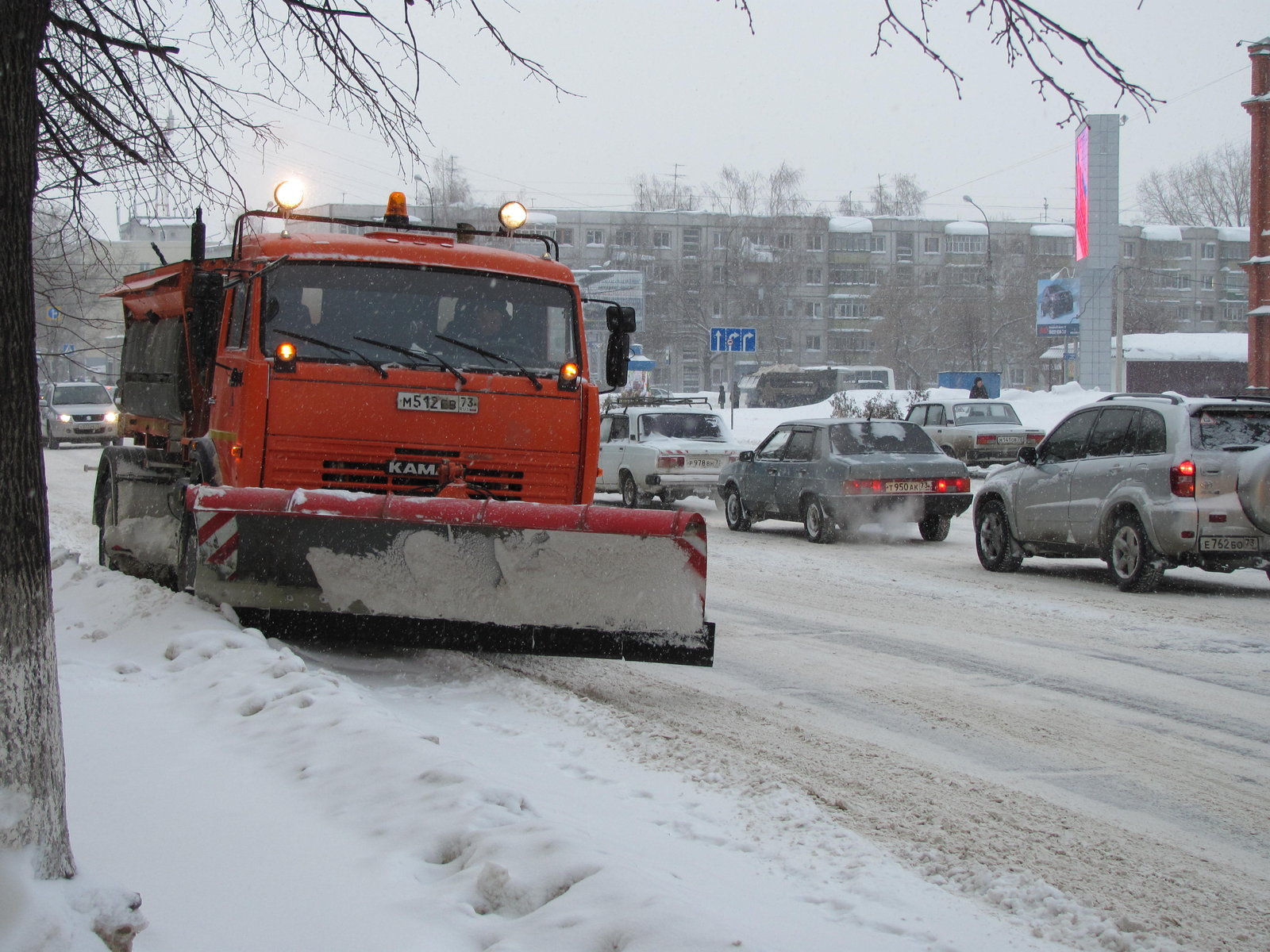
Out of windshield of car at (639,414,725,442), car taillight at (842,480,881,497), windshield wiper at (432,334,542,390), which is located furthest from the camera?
windshield of car at (639,414,725,442)

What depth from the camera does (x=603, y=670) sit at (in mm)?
7469

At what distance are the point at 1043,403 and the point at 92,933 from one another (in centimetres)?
4376

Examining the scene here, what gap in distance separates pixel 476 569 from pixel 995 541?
7.63m

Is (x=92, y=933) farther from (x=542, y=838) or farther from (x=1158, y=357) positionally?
(x=1158, y=357)

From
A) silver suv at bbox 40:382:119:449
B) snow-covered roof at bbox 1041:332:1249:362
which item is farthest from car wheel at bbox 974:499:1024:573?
snow-covered roof at bbox 1041:332:1249:362

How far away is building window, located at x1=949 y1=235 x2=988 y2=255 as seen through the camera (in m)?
103

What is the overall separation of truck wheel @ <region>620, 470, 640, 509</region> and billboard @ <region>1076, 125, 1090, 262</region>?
33497 millimetres

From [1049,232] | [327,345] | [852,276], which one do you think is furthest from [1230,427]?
[1049,232]

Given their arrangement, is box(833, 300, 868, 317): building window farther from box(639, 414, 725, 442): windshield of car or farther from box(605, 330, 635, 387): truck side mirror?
box(605, 330, 635, 387): truck side mirror

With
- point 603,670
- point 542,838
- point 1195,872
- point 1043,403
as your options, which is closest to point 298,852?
point 542,838

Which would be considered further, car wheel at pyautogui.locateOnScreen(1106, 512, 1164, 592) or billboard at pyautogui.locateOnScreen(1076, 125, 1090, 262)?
billboard at pyautogui.locateOnScreen(1076, 125, 1090, 262)

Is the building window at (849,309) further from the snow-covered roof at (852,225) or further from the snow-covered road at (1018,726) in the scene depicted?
the snow-covered road at (1018,726)

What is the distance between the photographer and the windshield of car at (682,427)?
2008cm

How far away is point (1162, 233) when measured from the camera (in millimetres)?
101125
